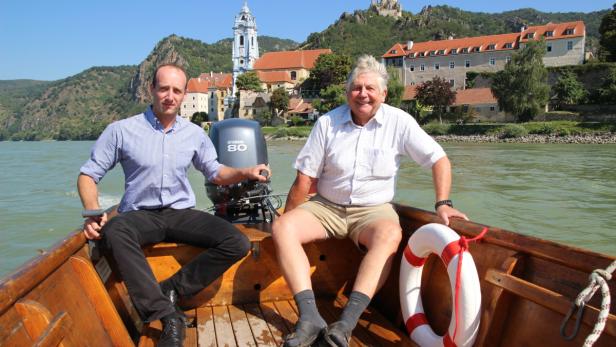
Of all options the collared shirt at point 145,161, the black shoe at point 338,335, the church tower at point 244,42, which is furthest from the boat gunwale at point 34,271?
the church tower at point 244,42

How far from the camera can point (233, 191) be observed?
13.2ft

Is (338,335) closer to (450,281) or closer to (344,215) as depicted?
(450,281)

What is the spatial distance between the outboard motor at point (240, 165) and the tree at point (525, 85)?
135 ft

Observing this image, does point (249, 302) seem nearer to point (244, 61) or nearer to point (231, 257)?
point (231, 257)

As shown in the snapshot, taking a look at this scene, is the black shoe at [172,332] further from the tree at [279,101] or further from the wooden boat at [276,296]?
the tree at [279,101]

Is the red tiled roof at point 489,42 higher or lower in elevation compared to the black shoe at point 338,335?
higher

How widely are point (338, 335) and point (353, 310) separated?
0.63 ft

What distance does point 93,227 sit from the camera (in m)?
2.44

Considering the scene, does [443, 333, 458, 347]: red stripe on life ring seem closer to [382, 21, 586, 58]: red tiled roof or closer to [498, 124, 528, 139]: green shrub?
[498, 124, 528, 139]: green shrub

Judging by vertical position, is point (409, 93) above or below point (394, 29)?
below

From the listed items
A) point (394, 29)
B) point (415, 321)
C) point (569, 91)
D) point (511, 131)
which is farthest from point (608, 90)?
point (394, 29)

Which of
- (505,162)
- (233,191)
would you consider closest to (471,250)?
Result: (233,191)

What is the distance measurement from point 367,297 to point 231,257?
0.81m

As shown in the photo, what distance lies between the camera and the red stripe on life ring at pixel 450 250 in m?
2.13
